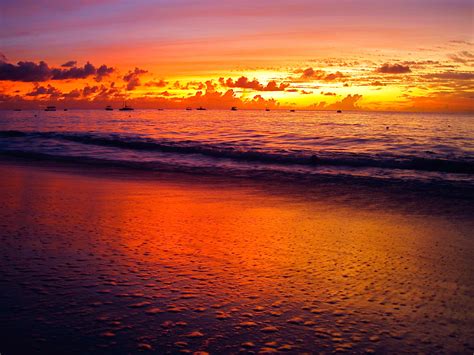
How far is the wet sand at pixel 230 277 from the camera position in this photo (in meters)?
4.13

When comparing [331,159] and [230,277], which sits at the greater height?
[331,159]

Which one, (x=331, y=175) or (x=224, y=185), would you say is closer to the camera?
(x=224, y=185)

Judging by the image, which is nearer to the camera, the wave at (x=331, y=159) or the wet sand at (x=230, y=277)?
the wet sand at (x=230, y=277)

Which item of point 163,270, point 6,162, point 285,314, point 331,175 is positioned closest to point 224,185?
point 331,175

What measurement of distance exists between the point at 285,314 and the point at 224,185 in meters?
10.7

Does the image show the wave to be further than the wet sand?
Yes

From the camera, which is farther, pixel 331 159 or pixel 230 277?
pixel 331 159

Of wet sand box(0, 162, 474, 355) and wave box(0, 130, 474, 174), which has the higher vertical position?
wave box(0, 130, 474, 174)

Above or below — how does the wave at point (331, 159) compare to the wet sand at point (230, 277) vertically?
above

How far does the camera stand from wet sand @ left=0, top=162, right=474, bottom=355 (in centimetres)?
413

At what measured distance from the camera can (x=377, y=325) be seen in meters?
4.43

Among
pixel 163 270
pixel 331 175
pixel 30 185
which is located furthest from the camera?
pixel 331 175

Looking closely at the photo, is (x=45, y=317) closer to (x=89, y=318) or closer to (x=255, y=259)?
(x=89, y=318)

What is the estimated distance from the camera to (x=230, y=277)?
5.75 metres
